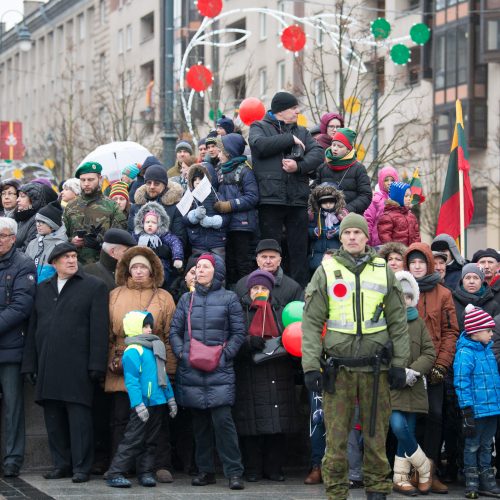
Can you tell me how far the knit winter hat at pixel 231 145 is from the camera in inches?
529

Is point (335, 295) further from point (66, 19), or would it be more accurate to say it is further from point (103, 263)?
point (66, 19)

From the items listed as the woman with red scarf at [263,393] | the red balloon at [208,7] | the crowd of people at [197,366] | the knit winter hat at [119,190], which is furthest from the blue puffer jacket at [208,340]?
the red balloon at [208,7]

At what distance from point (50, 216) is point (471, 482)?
475 cm

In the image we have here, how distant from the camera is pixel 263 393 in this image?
12109mm

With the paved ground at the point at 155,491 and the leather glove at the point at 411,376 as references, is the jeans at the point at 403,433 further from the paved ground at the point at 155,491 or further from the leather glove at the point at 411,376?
the paved ground at the point at 155,491

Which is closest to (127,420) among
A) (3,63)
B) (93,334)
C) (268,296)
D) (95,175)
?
(93,334)

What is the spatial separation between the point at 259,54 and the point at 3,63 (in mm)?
41782

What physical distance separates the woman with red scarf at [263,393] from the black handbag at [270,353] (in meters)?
0.05

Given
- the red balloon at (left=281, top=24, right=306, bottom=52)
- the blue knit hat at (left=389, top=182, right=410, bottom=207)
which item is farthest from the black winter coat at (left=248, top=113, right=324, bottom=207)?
the red balloon at (left=281, top=24, right=306, bottom=52)

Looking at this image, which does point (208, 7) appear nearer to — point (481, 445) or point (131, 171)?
point (131, 171)

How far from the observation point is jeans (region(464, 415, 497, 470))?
11.7 meters

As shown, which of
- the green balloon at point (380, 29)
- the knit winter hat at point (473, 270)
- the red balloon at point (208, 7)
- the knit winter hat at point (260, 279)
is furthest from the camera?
the green balloon at point (380, 29)

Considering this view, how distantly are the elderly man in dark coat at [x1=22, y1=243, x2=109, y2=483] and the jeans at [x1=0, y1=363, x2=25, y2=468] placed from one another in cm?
19

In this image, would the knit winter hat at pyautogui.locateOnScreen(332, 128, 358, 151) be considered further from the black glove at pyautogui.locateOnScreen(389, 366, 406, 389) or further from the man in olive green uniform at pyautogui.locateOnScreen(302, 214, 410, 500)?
the black glove at pyautogui.locateOnScreen(389, 366, 406, 389)
